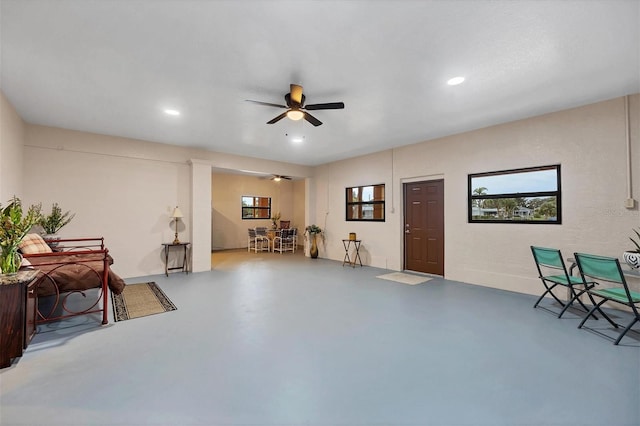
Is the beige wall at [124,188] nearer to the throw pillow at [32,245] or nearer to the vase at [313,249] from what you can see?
the throw pillow at [32,245]

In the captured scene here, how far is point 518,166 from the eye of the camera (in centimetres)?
447

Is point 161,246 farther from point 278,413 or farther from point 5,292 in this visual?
point 278,413

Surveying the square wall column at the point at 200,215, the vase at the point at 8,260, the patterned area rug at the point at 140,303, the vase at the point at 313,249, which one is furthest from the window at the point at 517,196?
the vase at the point at 8,260

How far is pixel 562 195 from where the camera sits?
160 inches

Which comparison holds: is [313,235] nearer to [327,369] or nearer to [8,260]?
[327,369]

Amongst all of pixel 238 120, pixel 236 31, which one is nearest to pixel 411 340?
pixel 236 31

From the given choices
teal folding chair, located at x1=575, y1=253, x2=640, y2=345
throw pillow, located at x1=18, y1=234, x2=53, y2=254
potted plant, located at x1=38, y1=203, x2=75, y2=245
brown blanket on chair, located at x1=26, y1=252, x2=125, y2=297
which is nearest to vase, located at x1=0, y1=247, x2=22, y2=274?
brown blanket on chair, located at x1=26, y1=252, x2=125, y2=297

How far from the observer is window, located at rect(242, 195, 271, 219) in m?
10.5

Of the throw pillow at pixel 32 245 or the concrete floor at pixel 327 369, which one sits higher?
the throw pillow at pixel 32 245

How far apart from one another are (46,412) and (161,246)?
4.51m

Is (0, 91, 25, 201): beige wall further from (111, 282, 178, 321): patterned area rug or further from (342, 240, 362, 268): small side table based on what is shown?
(342, 240, 362, 268): small side table

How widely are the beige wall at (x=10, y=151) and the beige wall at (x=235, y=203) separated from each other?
5477 millimetres

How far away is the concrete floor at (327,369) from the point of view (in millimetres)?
1722

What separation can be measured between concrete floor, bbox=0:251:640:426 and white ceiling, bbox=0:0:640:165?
283 centimetres
